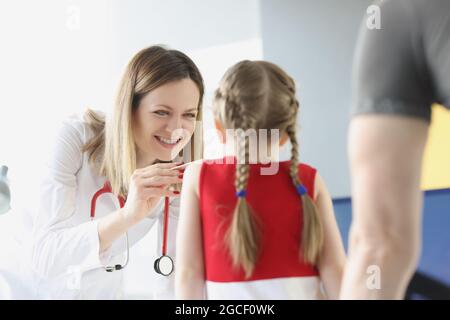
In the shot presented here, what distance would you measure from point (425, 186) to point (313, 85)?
0.33m

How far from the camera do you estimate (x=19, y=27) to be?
1.47 m

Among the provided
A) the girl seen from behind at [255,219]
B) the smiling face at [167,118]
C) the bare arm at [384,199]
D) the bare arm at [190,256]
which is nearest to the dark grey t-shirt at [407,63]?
the bare arm at [384,199]

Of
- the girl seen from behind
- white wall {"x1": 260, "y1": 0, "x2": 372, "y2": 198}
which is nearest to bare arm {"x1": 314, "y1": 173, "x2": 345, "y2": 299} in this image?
the girl seen from behind

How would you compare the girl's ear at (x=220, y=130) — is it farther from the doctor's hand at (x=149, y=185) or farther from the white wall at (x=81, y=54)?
the white wall at (x=81, y=54)

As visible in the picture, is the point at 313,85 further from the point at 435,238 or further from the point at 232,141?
the point at 232,141

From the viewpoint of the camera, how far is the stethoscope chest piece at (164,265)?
1.10 meters

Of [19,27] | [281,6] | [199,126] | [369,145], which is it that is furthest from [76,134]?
[369,145]

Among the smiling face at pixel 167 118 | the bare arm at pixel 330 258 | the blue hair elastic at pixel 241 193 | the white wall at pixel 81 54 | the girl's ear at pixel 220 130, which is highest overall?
the white wall at pixel 81 54

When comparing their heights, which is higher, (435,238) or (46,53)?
(46,53)

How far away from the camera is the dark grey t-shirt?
26.9 inches

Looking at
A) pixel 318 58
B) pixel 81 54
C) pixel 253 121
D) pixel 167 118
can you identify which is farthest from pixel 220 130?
pixel 81 54

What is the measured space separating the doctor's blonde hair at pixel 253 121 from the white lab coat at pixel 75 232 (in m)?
0.41

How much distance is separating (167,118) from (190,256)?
42 cm

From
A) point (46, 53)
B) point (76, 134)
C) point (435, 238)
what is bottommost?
point (435, 238)
